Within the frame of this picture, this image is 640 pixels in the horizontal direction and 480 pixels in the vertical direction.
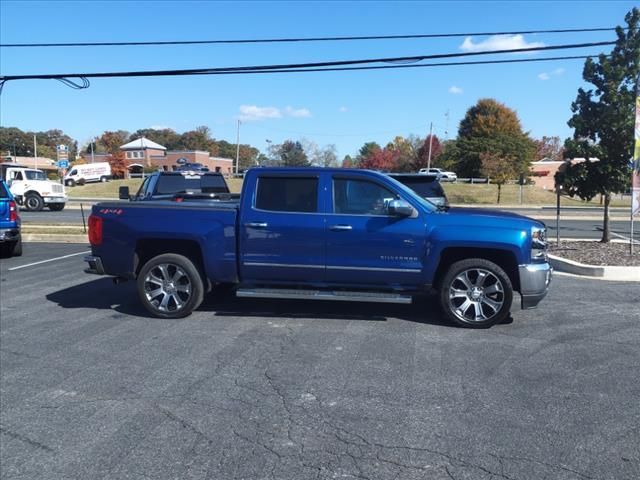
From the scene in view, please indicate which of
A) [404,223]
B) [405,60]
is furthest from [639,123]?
[404,223]

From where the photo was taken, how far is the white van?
66787 mm

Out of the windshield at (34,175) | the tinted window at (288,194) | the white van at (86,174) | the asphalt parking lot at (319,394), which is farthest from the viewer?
the white van at (86,174)

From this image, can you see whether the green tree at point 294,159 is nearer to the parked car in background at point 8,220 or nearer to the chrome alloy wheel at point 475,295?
the chrome alloy wheel at point 475,295

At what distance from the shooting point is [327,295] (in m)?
6.50

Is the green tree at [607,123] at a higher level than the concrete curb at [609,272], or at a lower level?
higher

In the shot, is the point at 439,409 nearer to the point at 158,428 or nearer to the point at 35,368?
the point at 158,428

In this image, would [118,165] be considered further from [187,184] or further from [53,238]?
[187,184]

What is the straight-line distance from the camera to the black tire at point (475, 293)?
6.25 m

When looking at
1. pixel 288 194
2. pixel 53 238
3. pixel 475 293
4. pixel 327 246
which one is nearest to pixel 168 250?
pixel 288 194

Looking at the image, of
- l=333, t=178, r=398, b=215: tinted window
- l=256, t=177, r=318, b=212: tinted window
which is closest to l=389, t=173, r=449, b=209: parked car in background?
l=333, t=178, r=398, b=215: tinted window

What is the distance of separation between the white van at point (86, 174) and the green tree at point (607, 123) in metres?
64.9

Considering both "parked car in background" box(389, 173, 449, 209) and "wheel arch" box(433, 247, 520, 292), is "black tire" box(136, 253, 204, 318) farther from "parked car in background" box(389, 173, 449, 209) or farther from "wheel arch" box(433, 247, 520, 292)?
"parked car in background" box(389, 173, 449, 209)

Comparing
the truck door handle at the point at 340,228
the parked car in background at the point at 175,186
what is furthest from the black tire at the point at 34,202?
the truck door handle at the point at 340,228

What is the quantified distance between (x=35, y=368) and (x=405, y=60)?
954 centimetres
